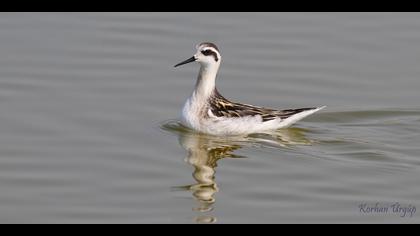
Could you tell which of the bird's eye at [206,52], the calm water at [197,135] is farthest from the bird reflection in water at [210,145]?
the bird's eye at [206,52]

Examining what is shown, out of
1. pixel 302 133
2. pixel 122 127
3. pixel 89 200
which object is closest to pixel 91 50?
pixel 122 127

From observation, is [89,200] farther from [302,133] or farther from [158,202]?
[302,133]

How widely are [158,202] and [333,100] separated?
551 cm

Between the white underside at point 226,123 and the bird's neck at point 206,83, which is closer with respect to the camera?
the white underside at point 226,123

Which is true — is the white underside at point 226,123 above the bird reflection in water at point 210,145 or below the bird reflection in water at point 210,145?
above

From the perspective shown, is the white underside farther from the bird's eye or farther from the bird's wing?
the bird's eye

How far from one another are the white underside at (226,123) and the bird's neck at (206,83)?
0.39 metres

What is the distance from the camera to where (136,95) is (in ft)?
56.4

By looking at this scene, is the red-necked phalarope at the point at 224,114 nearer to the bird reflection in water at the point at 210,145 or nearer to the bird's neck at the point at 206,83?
the bird's neck at the point at 206,83

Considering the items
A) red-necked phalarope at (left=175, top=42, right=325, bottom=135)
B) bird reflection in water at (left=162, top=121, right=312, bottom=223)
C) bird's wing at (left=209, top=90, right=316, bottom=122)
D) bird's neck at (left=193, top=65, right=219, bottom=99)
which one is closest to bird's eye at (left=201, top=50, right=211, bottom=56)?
red-necked phalarope at (left=175, top=42, right=325, bottom=135)

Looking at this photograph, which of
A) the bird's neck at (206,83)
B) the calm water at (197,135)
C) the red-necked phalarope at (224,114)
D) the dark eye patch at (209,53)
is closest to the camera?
the calm water at (197,135)

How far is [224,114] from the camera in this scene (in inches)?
637

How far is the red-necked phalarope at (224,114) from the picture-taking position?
16062mm

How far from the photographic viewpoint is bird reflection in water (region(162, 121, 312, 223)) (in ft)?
45.2
